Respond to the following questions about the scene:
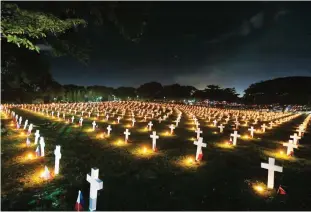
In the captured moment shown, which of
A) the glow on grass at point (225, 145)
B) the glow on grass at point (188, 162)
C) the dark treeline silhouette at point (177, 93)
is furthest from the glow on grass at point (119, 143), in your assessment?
the dark treeline silhouette at point (177, 93)

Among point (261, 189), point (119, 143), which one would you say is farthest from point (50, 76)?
point (261, 189)

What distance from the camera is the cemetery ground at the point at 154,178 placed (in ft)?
19.9

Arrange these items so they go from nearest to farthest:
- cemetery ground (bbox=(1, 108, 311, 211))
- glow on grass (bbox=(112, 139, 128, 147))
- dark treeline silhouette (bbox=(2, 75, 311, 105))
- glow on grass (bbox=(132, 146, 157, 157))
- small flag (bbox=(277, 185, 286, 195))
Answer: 1. cemetery ground (bbox=(1, 108, 311, 211))
2. small flag (bbox=(277, 185, 286, 195))
3. glow on grass (bbox=(132, 146, 157, 157))
4. glow on grass (bbox=(112, 139, 128, 147))
5. dark treeline silhouette (bbox=(2, 75, 311, 105))

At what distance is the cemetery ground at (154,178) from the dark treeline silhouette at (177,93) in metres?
37.9

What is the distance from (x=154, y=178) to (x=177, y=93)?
141386 millimetres

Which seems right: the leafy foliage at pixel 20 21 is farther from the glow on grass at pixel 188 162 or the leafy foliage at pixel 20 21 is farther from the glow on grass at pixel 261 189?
the glow on grass at pixel 261 189

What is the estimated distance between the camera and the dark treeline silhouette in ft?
185

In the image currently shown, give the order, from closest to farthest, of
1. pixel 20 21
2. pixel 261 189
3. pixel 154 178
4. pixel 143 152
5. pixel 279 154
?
pixel 20 21
pixel 261 189
pixel 154 178
pixel 143 152
pixel 279 154

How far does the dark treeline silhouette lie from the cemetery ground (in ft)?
124

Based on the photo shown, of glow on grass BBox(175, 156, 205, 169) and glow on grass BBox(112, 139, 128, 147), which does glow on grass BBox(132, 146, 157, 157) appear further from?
glow on grass BBox(175, 156, 205, 169)

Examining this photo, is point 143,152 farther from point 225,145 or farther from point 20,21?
point 20,21

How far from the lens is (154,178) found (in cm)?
778

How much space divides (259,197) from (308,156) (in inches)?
260

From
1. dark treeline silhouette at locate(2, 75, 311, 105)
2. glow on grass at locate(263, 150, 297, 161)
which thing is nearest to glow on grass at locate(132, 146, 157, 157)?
glow on grass at locate(263, 150, 297, 161)
